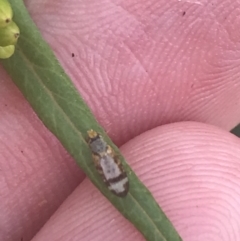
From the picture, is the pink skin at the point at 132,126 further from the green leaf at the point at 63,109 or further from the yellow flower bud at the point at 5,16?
the yellow flower bud at the point at 5,16

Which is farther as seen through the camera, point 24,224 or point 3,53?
point 24,224

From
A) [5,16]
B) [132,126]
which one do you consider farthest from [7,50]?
[132,126]

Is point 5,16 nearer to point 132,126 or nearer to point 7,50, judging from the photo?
point 7,50

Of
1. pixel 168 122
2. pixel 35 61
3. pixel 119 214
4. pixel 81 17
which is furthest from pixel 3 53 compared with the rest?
pixel 168 122

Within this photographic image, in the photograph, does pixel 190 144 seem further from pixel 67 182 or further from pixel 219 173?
pixel 67 182

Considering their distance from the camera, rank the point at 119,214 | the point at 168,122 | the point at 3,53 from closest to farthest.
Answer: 1. the point at 3,53
2. the point at 119,214
3. the point at 168,122

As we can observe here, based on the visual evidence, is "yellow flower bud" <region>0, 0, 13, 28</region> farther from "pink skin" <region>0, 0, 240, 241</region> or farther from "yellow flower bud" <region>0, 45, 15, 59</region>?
"pink skin" <region>0, 0, 240, 241</region>
